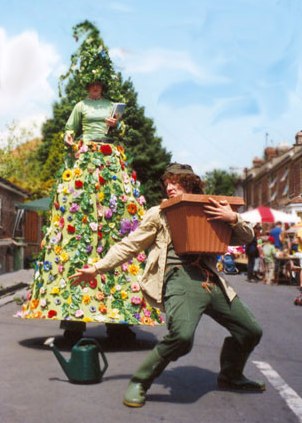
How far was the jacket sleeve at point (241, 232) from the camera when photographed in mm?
4781

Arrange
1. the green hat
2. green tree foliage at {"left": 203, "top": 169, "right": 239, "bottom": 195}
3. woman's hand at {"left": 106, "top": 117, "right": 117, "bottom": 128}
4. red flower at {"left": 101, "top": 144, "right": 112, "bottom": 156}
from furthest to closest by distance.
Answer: green tree foliage at {"left": 203, "top": 169, "right": 239, "bottom": 195} < woman's hand at {"left": 106, "top": 117, "right": 117, "bottom": 128} < red flower at {"left": 101, "top": 144, "right": 112, "bottom": 156} < the green hat

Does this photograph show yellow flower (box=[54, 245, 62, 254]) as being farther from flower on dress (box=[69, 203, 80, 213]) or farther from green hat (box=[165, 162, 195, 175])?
green hat (box=[165, 162, 195, 175])

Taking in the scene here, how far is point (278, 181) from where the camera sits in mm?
51844

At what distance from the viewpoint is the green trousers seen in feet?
15.0

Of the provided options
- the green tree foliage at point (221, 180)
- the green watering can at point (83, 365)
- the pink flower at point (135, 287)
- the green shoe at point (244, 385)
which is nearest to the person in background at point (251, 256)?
the pink flower at point (135, 287)

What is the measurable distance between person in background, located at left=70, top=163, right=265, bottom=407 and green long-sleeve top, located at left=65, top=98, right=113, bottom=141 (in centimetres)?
257

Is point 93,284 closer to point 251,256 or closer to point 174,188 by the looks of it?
point 174,188

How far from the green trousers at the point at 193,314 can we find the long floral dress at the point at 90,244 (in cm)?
193

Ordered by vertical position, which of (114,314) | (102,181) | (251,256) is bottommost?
(114,314)

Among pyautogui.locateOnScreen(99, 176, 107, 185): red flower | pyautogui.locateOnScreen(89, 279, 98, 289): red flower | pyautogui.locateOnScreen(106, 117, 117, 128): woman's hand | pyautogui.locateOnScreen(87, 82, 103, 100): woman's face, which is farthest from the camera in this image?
pyautogui.locateOnScreen(87, 82, 103, 100): woman's face

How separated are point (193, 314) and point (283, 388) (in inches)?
50.6

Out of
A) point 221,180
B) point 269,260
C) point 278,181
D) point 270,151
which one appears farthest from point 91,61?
point 221,180

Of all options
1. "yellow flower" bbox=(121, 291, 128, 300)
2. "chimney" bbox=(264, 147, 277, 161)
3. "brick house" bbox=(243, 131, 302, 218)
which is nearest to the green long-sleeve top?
"yellow flower" bbox=(121, 291, 128, 300)

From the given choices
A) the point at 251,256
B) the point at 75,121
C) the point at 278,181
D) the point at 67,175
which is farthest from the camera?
the point at 278,181
